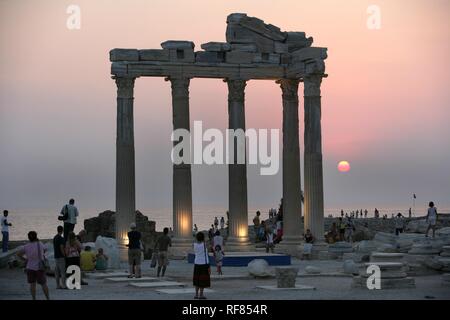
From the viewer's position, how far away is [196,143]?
177 feet

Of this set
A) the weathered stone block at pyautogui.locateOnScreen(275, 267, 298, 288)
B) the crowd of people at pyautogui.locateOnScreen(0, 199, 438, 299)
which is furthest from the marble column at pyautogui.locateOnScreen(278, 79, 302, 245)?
the weathered stone block at pyautogui.locateOnScreen(275, 267, 298, 288)

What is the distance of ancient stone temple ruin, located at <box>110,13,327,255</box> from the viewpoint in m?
51.4

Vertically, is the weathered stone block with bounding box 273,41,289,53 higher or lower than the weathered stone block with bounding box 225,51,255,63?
higher

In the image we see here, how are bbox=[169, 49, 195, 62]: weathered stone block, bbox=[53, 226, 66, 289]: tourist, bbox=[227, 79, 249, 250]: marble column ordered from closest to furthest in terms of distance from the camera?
bbox=[53, 226, 66, 289]: tourist
bbox=[169, 49, 195, 62]: weathered stone block
bbox=[227, 79, 249, 250]: marble column

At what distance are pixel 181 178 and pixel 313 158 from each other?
6.47 metres

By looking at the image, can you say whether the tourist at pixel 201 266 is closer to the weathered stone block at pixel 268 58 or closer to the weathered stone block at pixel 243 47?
the weathered stone block at pixel 243 47

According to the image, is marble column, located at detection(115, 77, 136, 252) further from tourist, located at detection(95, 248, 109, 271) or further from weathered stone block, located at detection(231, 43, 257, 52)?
tourist, located at detection(95, 248, 109, 271)

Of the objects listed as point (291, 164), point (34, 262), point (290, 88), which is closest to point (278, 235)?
point (291, 164)

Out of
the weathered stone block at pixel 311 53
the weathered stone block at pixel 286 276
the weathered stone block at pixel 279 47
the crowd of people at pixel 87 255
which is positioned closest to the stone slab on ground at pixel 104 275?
the crowd of people at pixel 87 255

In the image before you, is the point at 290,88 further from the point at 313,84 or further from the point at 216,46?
the point at 216,46
